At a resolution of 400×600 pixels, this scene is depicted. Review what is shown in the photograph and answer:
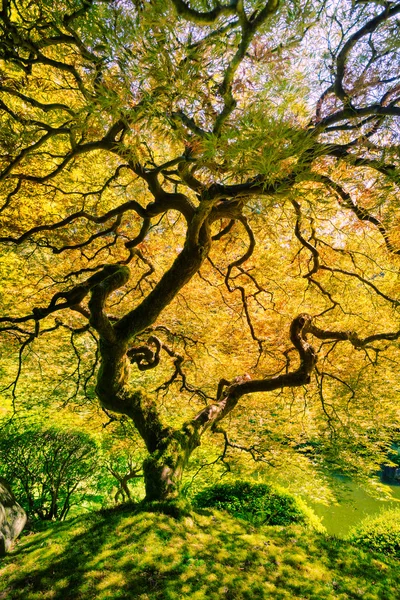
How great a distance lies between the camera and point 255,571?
2541mm

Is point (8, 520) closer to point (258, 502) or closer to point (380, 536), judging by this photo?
point (258, 502)

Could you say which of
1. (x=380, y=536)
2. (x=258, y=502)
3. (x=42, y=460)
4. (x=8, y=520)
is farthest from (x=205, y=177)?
(x=380, y=536)

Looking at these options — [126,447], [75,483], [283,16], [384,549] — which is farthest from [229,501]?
[283,16]

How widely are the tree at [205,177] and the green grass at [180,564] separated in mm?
422

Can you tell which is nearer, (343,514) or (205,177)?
(205,177)

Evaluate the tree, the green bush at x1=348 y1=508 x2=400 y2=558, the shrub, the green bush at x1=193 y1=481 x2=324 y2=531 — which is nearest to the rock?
the tree

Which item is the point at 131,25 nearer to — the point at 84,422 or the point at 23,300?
the point at 23,300

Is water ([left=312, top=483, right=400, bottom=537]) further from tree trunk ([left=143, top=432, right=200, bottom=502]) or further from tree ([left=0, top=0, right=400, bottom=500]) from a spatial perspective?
tree trunk ([left=143, top=432, right=200, bottom=502])

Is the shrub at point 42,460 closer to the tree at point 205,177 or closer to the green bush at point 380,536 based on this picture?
the tree at point 205,177

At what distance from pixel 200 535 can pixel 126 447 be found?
4.96m

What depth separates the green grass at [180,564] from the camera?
218 centimetres

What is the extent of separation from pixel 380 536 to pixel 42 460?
714 cm

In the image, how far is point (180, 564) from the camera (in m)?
2.39

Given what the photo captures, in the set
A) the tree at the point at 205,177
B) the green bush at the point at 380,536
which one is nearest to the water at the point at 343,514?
the green bush at the point at 380,536
